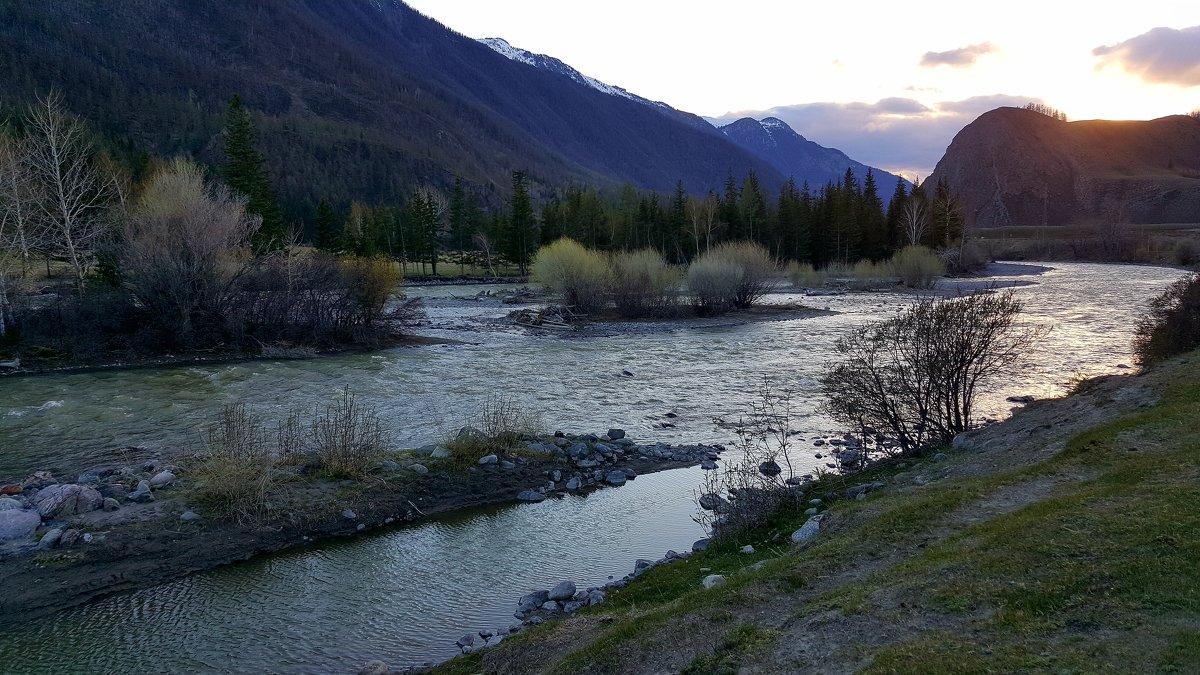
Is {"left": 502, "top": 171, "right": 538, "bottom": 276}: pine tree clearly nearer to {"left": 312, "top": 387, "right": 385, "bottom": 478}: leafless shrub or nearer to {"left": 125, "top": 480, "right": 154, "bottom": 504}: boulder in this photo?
{"left": 312, "top": 387, "right": 385, "bottom": 478}: leafless shrub

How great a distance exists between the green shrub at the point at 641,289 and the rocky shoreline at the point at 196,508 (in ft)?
103

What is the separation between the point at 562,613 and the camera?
8.84 m

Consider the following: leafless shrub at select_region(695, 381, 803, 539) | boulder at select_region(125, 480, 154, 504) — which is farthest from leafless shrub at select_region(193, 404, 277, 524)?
leafless shrub at select_region(695, 381, 803, 539)

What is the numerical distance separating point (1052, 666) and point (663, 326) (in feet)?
129

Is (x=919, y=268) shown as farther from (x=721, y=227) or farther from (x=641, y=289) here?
(x=641, y=289)

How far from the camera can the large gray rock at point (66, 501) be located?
11664 millimetres

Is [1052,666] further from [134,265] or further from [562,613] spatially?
[134,265]

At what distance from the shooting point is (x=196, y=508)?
12.1 m

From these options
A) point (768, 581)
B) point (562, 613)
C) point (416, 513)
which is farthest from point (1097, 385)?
point (416, 513)

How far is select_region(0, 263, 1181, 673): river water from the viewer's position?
28.9 ft

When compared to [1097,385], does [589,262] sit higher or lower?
higher

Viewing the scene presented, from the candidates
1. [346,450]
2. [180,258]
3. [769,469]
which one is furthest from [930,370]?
[180,258]

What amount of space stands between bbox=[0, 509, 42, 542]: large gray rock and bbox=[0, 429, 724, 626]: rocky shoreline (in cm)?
2

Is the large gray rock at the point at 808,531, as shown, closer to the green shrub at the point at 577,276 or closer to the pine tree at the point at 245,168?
the green shrub at the point at 577,276
